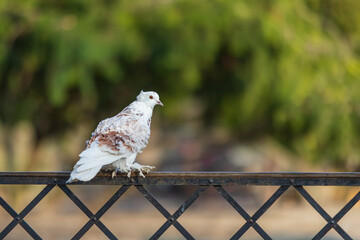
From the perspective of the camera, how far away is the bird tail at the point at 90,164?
2.62 m

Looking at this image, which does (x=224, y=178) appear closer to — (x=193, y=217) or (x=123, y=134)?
(x=123, y=134)

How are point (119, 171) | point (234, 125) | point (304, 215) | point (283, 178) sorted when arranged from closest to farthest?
point (283, 178)
point (119, 171)
point (234, 125)
point (304, 215)

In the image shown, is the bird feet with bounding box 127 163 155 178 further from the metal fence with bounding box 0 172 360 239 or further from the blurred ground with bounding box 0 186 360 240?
the blurred ground with bounding box 0 186 360 240

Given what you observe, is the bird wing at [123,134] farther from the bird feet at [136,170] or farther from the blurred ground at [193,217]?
the blurred ground at [193,217]

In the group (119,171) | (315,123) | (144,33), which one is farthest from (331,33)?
(119,171)

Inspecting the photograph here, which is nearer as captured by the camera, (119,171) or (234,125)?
(119,171)

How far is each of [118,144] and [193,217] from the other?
417 inches

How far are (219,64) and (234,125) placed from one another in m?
1.15

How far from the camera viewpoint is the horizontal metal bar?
2639 millimetres

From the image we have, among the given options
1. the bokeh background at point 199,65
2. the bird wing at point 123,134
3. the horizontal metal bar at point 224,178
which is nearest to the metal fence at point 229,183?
the horizontal metal bar at point 224,178

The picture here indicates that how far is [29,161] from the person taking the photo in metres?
12.0

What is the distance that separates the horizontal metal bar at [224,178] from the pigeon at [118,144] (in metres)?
0.08

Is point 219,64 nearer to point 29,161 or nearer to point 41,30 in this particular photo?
point 41,30

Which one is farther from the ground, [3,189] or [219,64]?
[219,64]
